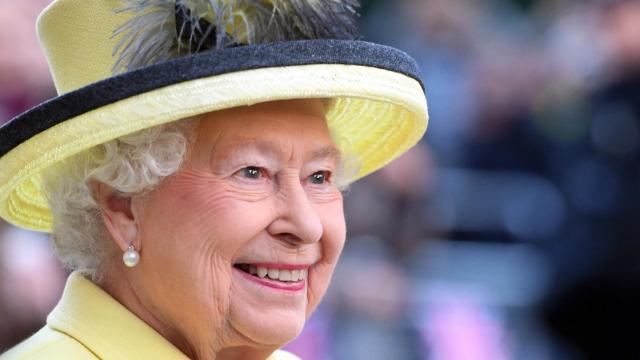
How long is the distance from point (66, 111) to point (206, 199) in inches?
14.0

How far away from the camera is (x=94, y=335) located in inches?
110

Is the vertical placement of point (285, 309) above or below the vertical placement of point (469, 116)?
above

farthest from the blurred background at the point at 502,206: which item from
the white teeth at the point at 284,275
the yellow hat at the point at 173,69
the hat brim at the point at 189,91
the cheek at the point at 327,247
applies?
the hat brim at the point at 189,91

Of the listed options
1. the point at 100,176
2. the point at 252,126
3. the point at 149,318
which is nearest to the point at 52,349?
the point at 149,318

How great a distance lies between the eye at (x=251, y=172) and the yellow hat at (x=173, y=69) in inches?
9.3

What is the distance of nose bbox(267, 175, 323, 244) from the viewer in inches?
A: 111

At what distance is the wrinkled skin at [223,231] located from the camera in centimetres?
279

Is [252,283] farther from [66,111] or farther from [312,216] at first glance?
[66,111]

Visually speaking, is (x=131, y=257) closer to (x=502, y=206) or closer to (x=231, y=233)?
(x=231, y=233)

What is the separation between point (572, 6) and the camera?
25.5ft

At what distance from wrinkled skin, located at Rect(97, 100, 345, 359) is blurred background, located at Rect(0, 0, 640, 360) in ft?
11.6

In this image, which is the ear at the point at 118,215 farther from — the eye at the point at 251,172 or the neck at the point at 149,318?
the eye at the point at 251,172

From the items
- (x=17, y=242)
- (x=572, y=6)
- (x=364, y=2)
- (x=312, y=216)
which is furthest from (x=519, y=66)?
(x=312, y=216)

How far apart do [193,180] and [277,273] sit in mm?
272
